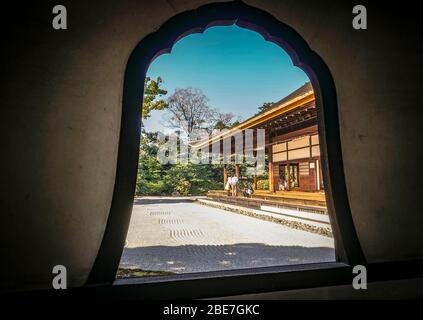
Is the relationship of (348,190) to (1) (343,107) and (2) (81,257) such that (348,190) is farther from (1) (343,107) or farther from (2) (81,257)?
(2) (81,257)

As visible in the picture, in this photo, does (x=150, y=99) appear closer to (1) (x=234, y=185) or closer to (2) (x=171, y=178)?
(1) (x=234, y=185)

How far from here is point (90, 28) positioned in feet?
5.95

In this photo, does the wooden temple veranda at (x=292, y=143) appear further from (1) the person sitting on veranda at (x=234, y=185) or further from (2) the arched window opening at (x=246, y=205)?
(1) the person sitting on veranda at (x=234, y=185)

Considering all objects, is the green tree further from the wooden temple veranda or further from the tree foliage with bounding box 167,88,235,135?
the tree foliage with bounding box 167,88,235,135

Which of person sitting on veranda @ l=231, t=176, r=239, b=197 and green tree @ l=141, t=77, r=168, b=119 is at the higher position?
green tree @ l=141, t=77, r=168, b=119

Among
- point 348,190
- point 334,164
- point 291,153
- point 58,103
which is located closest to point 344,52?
point 334,164

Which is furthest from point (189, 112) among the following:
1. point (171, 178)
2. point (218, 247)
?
point (218, 247)

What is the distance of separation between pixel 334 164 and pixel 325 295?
1088 millimetres

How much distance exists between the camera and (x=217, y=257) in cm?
379

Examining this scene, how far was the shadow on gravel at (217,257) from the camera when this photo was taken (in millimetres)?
3383

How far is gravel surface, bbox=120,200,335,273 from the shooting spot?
138 inches

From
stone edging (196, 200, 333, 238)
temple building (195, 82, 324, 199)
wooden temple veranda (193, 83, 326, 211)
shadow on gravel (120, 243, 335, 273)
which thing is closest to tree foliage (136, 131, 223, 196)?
wooden temple veranda (193, 83, 326, 211)

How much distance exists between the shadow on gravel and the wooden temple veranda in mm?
2387
